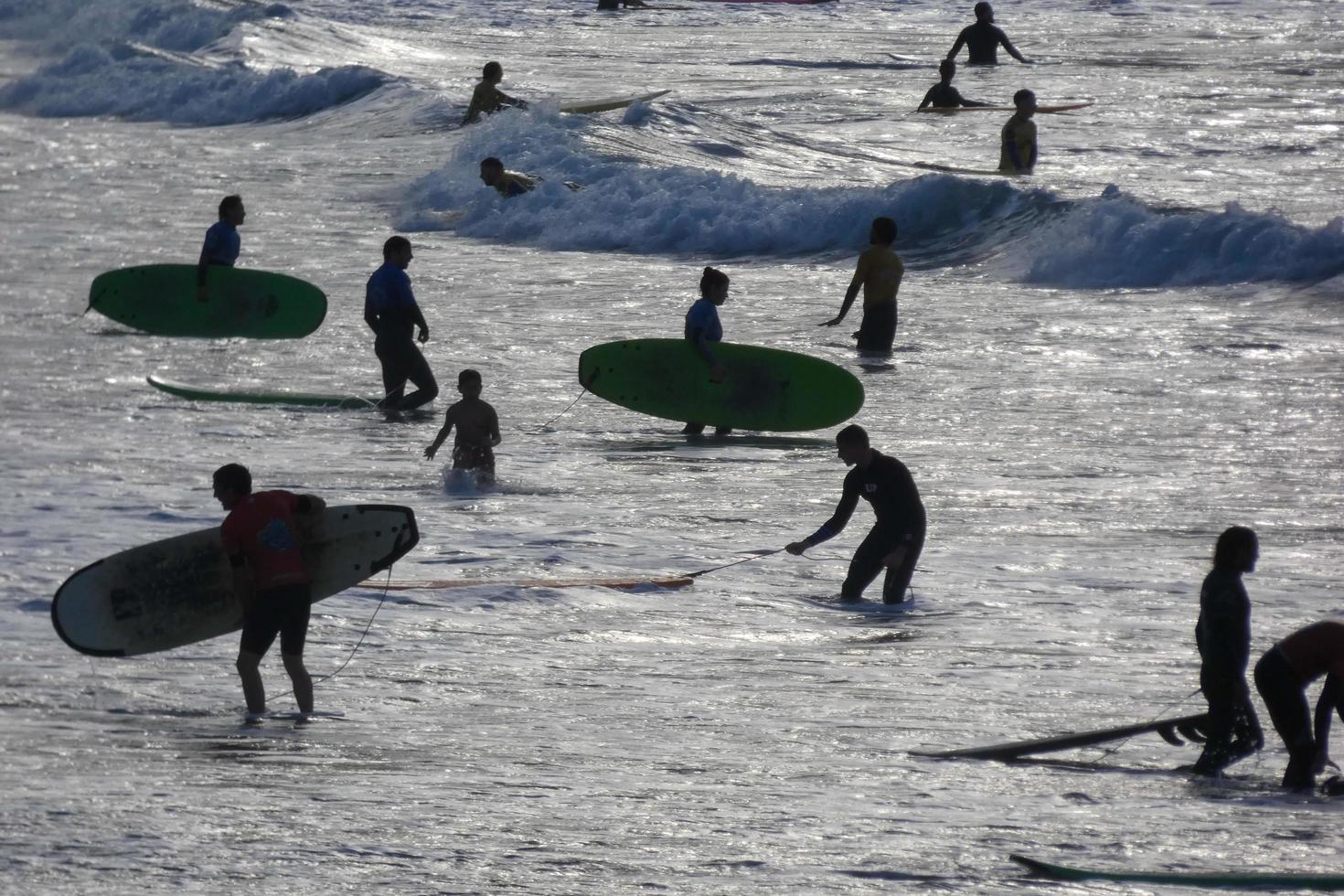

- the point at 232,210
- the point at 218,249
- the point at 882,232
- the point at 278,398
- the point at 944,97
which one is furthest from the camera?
the point at 944,97

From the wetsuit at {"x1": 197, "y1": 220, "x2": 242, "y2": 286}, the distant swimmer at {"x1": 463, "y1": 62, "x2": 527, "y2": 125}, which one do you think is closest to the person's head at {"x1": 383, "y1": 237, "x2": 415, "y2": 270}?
the wetsuit at {"x1": 197, "y1": 220, "x2": 242, "y2": 286}

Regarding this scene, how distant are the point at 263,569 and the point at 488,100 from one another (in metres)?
21.8

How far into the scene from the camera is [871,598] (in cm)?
1020

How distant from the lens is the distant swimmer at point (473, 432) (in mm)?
11891

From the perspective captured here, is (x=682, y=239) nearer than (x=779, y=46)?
Yes

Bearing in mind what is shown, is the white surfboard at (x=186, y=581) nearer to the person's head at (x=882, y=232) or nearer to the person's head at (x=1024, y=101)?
the person's head at (x=882, y=232)

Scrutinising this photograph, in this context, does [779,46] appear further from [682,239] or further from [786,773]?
[786,773]

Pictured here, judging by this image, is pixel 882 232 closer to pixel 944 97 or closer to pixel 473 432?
pixel 473 432

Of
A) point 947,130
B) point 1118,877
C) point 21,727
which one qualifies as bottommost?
point 21,727

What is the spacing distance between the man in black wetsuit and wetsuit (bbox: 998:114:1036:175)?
15031mm

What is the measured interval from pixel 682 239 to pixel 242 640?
644 inches

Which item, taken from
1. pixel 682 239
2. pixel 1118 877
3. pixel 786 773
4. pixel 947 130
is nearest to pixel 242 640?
pixel 786 773

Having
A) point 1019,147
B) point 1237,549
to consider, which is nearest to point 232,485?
point 1237,549

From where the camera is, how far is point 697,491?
1238 centimetres
